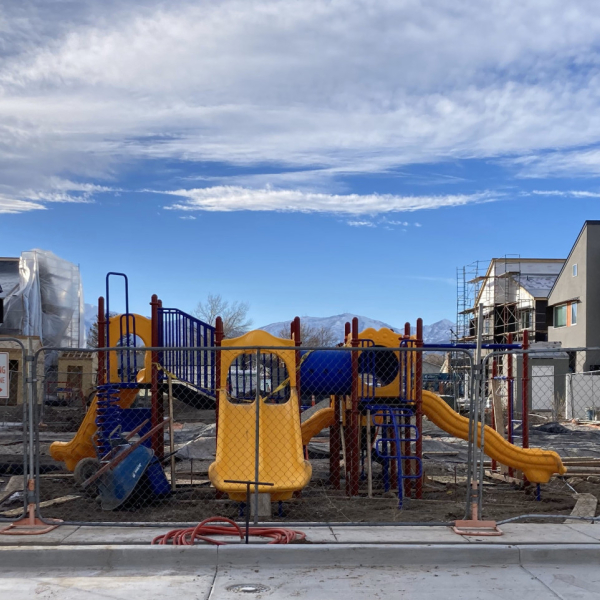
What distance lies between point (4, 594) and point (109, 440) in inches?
183

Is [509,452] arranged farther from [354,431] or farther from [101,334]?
[101,334]

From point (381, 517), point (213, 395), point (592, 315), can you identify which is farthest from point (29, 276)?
point (381, 517)

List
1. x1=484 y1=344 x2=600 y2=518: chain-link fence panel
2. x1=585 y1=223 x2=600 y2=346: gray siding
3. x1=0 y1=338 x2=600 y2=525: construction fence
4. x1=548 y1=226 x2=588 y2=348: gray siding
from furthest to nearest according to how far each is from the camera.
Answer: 1. x1=548 y1=226 x2=588 y2=348: gray siding
2. x1=585 y1=223 x2=600 y2=346: gray siding
3. x1=484 y1=344 x2=600 y2=518: chain-link fence panel
4. x1=0 y1=338 x2=600 y2=525: construction fence

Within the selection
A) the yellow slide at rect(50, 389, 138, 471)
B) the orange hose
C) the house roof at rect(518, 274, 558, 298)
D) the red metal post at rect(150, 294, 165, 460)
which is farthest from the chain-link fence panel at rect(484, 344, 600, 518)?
the house roof at rect(518, 274, 558, 298)

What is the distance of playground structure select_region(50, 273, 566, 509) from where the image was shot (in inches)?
396

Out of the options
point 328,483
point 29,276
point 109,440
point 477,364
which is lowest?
point 328,483

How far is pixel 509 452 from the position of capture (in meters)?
11.7

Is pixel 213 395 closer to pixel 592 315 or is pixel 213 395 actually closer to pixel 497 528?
pixel 497 528

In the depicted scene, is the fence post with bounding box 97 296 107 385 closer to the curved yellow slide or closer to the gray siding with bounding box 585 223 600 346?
the curved yellow slide

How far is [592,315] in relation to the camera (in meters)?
41.8

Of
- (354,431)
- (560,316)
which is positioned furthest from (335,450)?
(560,316)

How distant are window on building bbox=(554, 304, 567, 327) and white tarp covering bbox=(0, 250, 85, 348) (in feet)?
98.8

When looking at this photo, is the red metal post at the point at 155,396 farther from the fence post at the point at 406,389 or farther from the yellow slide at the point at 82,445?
the fence post at the point at 406,389

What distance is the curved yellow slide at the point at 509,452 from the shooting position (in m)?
11.6
